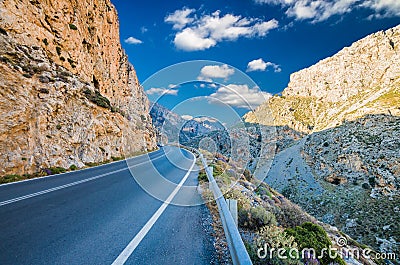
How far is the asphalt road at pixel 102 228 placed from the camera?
3.15 meters

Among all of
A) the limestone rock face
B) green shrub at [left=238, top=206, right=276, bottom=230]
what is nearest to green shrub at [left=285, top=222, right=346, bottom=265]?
green shrub at [left=238, top=206, right=276, bottom=230]

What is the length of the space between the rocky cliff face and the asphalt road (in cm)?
621

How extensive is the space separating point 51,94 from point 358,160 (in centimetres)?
5192

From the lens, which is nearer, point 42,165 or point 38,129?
point 42,165

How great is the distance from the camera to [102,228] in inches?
166

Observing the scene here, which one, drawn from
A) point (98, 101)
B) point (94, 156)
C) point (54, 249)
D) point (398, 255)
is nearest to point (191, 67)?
point (54, 249)

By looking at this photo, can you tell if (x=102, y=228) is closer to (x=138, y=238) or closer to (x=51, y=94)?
(x=138, y=238)

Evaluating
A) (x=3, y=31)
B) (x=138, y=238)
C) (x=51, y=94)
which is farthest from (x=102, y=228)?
(x=3, y=31)

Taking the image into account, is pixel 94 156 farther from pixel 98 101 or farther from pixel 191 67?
pixel 191 67

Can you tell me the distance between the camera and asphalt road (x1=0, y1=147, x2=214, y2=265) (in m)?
3.15

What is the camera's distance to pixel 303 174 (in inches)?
2117

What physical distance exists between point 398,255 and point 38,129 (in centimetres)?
3369

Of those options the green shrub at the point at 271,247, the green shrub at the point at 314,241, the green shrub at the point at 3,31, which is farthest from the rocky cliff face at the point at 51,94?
the green shrub at the point at 314,241

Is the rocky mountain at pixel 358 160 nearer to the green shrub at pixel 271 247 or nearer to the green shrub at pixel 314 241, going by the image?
the green shrub at pixel 314 241
